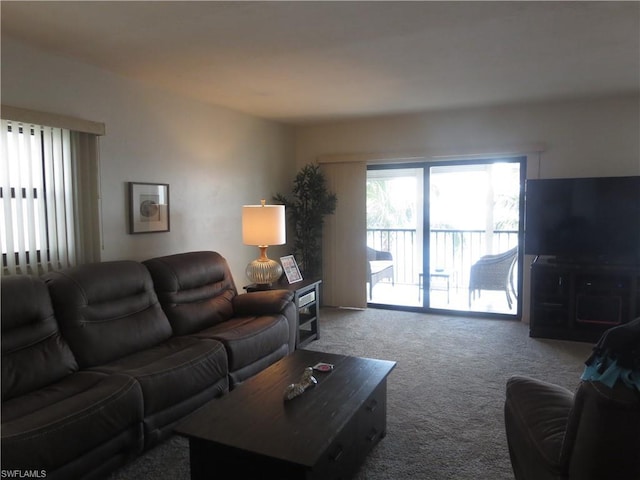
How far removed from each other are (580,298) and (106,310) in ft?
13.4

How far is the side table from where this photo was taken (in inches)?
160

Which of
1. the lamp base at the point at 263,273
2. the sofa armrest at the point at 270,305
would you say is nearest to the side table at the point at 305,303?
the lamp base at the point at 263,273

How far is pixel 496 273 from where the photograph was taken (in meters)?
5.02

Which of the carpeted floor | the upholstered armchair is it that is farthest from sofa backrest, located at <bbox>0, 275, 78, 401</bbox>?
the upholstered armchair

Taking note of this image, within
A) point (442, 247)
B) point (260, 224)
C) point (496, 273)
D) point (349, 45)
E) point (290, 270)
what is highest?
point (349, 45)

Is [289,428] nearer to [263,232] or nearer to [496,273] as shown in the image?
[263,232]

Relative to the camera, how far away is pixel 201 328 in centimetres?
335

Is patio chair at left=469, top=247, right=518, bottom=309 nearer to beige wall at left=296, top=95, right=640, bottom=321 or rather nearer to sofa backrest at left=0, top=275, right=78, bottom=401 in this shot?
beige wall at left=296, top=95, right=640, bottom=321

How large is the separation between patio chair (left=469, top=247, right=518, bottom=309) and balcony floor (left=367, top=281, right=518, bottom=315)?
129 mm

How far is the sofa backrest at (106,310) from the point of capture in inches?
100

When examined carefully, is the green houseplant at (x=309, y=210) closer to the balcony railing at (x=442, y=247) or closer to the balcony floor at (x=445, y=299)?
the balcony railing at (x=442, y=247)

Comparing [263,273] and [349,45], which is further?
[263,273]

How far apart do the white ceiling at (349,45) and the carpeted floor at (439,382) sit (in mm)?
2328

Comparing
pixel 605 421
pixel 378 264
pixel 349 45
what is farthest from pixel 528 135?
pixel 605 421
